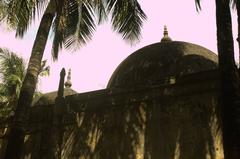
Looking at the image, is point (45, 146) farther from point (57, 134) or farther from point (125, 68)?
point (125, 68)

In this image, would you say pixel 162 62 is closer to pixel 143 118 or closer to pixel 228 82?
pixel 143 118

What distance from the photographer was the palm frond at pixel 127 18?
10.6 metres

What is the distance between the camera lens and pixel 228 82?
6.30 meters

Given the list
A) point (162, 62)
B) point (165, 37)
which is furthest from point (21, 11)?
point (165, 37)

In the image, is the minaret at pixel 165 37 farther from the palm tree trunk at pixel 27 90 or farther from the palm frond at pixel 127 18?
the palm tree trunk at pixel 27 90

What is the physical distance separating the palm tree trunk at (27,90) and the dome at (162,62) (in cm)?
345

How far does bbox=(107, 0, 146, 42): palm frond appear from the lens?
10551 millimetres

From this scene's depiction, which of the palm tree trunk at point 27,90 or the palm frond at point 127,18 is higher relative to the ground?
the palm frond at point 127,18

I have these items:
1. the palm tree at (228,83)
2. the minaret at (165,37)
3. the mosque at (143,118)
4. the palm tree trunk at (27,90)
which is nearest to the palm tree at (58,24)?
the palm tree trunk at (27,90)

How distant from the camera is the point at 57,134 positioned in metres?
11.2

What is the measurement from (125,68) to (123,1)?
397cm

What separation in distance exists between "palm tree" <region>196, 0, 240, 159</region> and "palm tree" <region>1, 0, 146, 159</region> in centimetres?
369

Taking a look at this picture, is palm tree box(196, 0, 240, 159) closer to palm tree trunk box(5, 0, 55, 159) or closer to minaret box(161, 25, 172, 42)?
palm tree trunk box(5, 0, 55, 159)


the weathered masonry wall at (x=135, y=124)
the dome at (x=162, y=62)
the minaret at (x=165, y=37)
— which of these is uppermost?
the minaret at (x=165, y=37)
